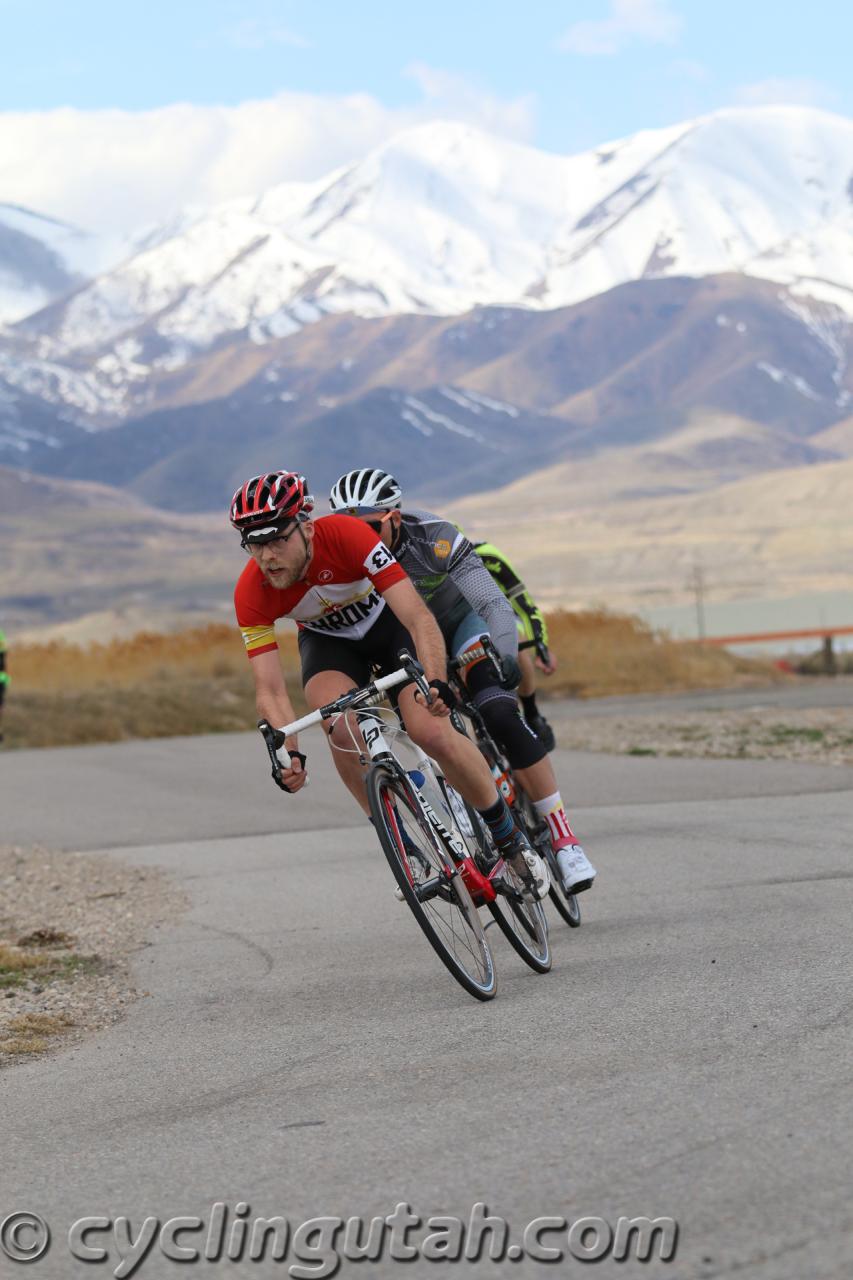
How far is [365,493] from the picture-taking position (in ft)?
26.7

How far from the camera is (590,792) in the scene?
15391 mm

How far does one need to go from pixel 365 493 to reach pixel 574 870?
6.12ft

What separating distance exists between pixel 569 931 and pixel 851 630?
42048 millimetres

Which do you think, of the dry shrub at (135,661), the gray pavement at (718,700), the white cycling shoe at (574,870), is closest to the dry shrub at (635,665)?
the gray pavement at (718,700)

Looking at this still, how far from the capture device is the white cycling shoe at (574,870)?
26.6ft

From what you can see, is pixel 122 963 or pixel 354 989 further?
pixel 122 963

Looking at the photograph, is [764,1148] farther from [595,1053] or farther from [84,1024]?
[84,1024]

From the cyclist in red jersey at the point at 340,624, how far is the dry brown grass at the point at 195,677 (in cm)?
2167

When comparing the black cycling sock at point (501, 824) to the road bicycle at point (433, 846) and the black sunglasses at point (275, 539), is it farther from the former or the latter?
the black sunglasses at point (275, 539)

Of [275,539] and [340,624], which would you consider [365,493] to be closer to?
[340,624]

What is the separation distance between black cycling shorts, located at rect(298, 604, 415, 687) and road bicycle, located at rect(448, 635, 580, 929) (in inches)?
14.7

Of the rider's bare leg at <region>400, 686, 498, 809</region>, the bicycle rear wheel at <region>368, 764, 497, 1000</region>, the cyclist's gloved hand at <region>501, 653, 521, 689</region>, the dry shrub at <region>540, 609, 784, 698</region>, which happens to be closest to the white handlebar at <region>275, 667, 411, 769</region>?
the rider's bare leg at <region>400, 686, 498, 809</region>

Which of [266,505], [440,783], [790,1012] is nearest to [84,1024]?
[440,783]

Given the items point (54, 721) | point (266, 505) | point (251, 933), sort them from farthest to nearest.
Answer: point (54, 721) → point (251, 933) → point (266, 505)
